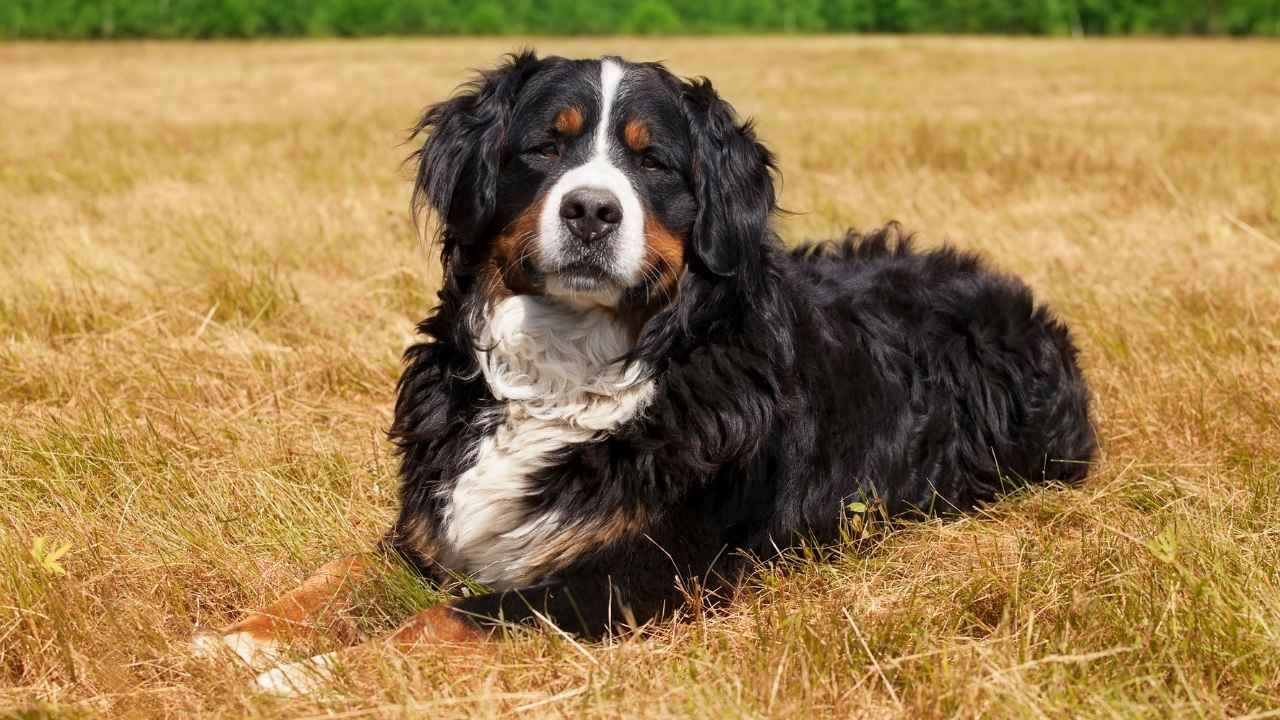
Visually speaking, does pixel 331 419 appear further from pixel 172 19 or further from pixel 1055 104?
pixel 172 19

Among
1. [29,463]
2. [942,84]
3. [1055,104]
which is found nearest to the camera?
[29,463]

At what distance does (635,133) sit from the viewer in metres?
3.47

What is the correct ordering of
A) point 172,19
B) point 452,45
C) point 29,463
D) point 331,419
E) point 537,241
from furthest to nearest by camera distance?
point 172,19
point 452,45
point 331,419
point 29,463
point 537,241

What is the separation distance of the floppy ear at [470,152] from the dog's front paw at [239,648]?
1184mm

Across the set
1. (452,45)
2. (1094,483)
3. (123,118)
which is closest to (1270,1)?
(452,45)

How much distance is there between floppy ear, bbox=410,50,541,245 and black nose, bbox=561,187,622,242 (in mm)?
348

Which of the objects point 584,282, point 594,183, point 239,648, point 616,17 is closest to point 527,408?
point 584,282

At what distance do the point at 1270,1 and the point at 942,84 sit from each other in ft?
109

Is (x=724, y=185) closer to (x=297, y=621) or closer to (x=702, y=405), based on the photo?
(x=702, y=405)

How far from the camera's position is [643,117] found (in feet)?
11.5

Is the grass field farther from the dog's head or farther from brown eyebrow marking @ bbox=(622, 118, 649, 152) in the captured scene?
brown eyebrow marking @ bbox=(622, 118, 649, 152)

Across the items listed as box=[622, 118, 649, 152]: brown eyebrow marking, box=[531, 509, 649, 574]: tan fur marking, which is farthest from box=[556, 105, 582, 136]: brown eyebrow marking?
box=[531, 509, 649, 574]: tan fur marking

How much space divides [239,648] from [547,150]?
1.49 m

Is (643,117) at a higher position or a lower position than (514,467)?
higher
